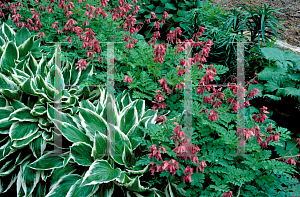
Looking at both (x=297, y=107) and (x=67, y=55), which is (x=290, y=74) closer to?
(x=297, y=107)

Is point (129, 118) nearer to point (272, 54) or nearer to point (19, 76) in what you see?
point (19, 76)

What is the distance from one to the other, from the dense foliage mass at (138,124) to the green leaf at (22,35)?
12mm

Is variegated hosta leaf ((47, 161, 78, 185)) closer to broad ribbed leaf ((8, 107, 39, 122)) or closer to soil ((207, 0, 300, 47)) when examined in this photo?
broad ribbed leaf ((8, 107, 39, 122))

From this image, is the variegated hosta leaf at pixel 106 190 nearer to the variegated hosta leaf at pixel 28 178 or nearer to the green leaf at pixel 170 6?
the variegated hosta leaf at pixel 28 178

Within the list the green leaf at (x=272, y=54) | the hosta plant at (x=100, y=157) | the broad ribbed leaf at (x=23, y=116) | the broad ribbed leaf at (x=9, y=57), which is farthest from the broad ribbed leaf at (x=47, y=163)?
the green leaf at (x=272, y=54)

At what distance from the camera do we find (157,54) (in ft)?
7.41

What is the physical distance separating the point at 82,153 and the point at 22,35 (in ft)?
6.50

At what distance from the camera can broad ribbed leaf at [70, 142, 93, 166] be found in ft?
6.84

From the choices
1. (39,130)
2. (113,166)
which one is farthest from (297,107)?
(39,130)

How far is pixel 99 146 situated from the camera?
2113mm

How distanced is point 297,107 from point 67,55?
2.52 metres

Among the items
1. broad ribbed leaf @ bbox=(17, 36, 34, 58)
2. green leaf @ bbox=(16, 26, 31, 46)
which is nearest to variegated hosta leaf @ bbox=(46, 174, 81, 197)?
broad ribbed leaf @ bbox=(17, 36, 34, 58)

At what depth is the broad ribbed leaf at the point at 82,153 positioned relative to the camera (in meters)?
2.09

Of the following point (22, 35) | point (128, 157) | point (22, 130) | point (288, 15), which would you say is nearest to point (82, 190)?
point (128, 157)
